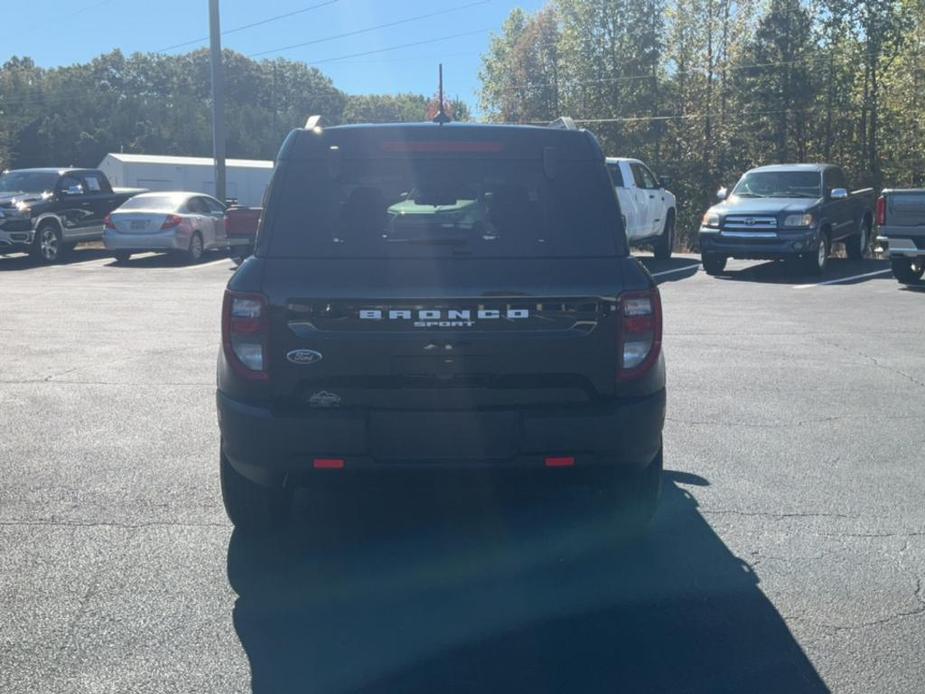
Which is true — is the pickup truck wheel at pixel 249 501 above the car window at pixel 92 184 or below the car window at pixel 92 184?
below

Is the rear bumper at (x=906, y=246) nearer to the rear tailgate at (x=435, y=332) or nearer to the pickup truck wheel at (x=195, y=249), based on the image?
the pickup truck wheel at (x=195, y=249)

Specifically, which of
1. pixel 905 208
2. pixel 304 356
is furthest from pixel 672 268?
pixel 304 356

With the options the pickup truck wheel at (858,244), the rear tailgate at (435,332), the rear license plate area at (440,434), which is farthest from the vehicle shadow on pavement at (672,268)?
the rear license plate area at (440,434)

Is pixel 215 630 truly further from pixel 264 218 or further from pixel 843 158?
pixel 843 158

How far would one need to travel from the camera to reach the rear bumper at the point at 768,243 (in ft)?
62.3

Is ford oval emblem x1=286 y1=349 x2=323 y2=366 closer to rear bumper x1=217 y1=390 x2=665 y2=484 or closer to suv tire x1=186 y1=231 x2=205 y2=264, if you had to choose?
rear bumper x1=217 y1=390 x2=665 y2=484

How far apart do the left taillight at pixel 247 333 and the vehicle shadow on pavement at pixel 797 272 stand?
50.3ft

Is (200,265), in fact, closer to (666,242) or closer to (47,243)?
(47,243)

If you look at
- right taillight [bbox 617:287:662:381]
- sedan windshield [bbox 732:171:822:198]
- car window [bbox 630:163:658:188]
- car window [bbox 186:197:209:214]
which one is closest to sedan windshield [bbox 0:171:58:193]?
car window [bbox 186:197:209:214]

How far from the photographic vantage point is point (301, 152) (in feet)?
17.1

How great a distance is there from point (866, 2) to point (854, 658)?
3792 cm

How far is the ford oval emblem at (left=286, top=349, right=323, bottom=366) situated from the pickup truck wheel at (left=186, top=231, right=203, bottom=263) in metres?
18.7

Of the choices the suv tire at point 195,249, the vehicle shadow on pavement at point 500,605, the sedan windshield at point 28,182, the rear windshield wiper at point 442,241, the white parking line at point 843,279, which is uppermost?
the sedan windshield at point 28,182

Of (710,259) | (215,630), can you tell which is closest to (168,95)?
(710,259)
